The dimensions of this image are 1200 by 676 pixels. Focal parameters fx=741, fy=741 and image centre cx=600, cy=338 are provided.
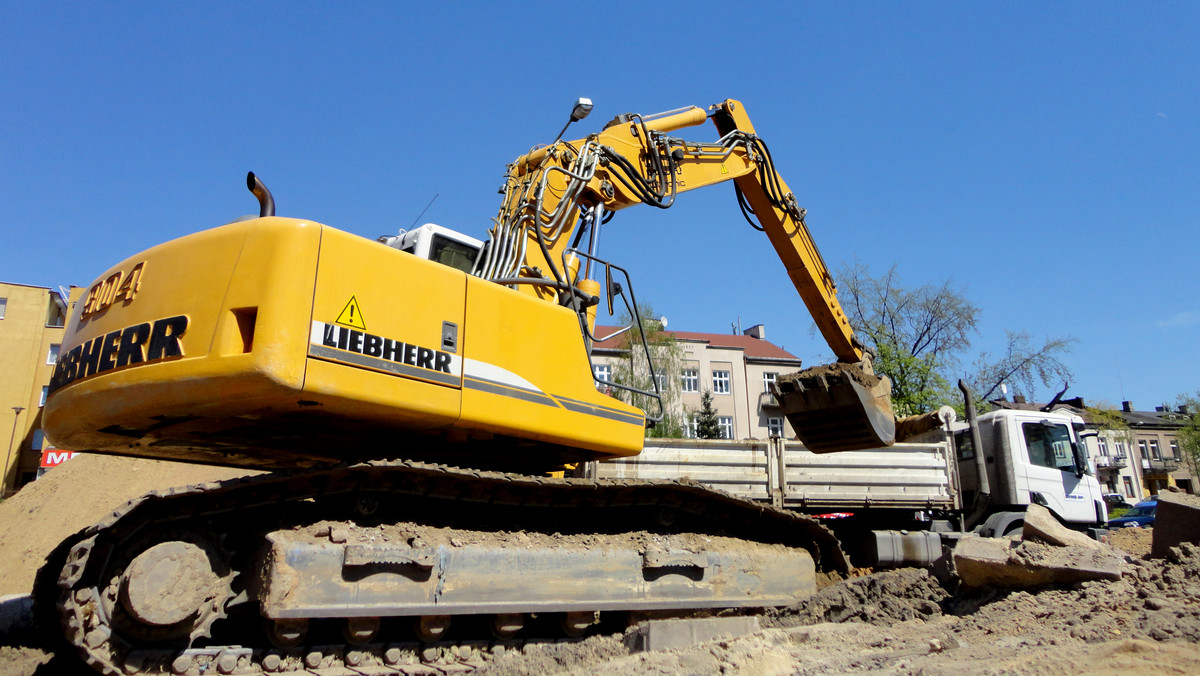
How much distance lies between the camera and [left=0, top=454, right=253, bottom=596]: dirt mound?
9.55 meters

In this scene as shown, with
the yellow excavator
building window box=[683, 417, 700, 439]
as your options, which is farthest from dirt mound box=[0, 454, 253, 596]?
building window box=[683, 417, 700, 439]

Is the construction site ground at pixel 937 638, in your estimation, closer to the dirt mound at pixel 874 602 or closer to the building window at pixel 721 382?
the dirt mound at pixel 874 602

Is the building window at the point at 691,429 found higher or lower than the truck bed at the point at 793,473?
higher

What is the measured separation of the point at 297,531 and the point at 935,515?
8.80m

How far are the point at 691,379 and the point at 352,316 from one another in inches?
1542

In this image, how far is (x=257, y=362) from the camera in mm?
3850

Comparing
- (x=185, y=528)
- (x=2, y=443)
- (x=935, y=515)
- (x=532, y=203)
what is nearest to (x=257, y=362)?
(x=185, y=528)

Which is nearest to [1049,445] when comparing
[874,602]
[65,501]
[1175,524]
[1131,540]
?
[1131,540]

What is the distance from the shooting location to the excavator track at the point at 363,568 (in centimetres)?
390

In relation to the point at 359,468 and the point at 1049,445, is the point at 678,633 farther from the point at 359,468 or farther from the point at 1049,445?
the point at 1049,445

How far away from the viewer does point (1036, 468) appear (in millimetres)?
10570

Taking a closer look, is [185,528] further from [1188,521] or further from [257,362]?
[1188,521]

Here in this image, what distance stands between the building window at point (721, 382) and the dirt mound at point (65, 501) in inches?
1321

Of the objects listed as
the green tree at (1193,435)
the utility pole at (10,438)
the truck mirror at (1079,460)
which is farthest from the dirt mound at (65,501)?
the green tree at (1193,435)
